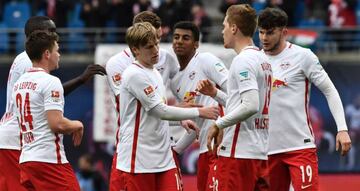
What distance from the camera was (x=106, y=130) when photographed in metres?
22.4

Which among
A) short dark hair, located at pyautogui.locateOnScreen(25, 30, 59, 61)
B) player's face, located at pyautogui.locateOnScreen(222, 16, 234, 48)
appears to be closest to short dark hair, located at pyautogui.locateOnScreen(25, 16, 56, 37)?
short dark hair, located at pyautogui.locateOnScreen(25, 30, 59, 61)

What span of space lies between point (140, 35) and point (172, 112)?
80cm

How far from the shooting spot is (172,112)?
10.4m

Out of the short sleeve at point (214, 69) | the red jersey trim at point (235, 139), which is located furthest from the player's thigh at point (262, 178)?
the short sleeve at point (214, 69)

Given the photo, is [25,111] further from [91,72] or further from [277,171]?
[277,171]

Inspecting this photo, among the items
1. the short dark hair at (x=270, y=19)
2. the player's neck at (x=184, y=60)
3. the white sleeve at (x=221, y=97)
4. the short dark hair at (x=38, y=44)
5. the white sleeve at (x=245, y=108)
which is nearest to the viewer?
the white sleeve at (x=245, y=108)

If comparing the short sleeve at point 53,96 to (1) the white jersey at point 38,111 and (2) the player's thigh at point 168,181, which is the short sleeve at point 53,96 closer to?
(1) the white jersey at point 38,111

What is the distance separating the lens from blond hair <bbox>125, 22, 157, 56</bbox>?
10383 mm

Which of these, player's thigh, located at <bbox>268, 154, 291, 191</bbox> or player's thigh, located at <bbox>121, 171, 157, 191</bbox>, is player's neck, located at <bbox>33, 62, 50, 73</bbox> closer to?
player's thigh, located at <bbox>121, 171, 157, 191</bbox>

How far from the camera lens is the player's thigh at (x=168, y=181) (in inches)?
415

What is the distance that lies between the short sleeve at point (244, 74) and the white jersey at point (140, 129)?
803mm

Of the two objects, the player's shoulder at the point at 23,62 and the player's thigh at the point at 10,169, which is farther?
the player's thigh at the point at 10,169

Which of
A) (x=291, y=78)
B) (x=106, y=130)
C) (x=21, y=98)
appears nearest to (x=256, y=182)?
(x=291, y=78)

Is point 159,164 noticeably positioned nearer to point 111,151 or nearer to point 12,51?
point 111,151
